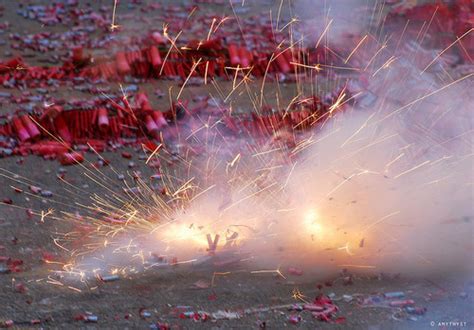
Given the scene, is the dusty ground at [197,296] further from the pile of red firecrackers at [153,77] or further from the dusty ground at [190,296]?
the pile of red firecrackers at [153,77]

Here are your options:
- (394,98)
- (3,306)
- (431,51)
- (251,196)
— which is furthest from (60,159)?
(431,51)

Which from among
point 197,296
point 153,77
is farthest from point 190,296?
point 153,77

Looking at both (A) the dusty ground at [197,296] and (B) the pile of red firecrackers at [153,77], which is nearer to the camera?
Answer: (A) the dusty ground at [197,296]

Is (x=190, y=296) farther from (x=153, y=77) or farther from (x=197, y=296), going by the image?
(x=153, y=77)

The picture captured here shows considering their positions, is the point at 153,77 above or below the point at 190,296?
above

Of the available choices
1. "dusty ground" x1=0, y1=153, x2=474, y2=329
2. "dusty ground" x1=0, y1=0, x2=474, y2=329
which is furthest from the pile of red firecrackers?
"dusty ground" x1=0, y1=153, x2=474, y2=329

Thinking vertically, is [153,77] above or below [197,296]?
above

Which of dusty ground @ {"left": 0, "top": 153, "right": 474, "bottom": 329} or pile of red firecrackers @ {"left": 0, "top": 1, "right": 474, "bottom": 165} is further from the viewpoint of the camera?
pile of red firecrackers @ {"left": 0, "top": 1, "right": 474, "bottom": 165}

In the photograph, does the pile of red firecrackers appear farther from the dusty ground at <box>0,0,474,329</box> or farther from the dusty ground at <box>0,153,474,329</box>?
the dusty ground at <box>0,153,474,329</box>

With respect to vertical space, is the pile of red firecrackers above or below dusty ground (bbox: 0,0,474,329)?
above

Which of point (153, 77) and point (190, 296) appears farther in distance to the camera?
point (153, 77)

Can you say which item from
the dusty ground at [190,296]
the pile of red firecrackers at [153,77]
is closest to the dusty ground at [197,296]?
the dusty ground at [190,296]

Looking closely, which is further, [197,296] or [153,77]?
[153,77]

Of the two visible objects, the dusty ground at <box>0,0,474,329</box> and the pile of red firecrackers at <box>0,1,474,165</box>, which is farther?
the pile of red firecrackers at <box>0,1,474,165</box>
